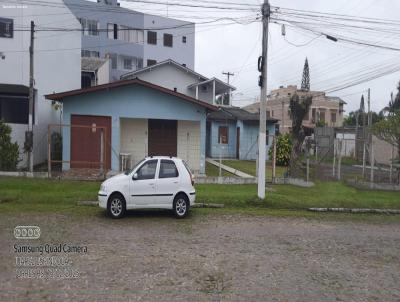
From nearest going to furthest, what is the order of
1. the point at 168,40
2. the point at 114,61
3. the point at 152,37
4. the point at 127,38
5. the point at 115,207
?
the point at 115,207 < the point at 114,61 < the point at 127,38 < the point at 152,37 < the point at 168,40

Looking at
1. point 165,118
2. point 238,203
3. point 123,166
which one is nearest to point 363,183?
point 238,203

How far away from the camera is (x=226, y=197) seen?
14.4m

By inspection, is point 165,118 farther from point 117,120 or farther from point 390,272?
point 390,272

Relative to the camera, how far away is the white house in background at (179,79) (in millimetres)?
33562

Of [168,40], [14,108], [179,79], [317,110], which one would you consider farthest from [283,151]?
[317,110]

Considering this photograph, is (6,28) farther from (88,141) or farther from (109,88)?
(88,141)

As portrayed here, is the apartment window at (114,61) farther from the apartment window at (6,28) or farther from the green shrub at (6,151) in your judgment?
the green shrub at (6,151)

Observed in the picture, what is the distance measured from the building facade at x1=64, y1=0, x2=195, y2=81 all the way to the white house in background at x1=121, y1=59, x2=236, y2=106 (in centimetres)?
1252

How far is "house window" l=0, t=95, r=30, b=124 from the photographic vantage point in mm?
22703

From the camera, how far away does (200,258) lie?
7816 millimetres

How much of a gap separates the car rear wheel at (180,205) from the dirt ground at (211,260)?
1.07ft

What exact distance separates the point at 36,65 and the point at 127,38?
25800mm

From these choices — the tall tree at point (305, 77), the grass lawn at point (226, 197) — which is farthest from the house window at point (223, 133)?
the tall tree at point (305, 77)

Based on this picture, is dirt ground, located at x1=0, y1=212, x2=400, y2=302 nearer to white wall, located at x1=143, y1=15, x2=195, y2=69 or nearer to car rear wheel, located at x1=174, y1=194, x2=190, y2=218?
car rear wheel, located at x1=174, y1=194, x2=190, y2=218
